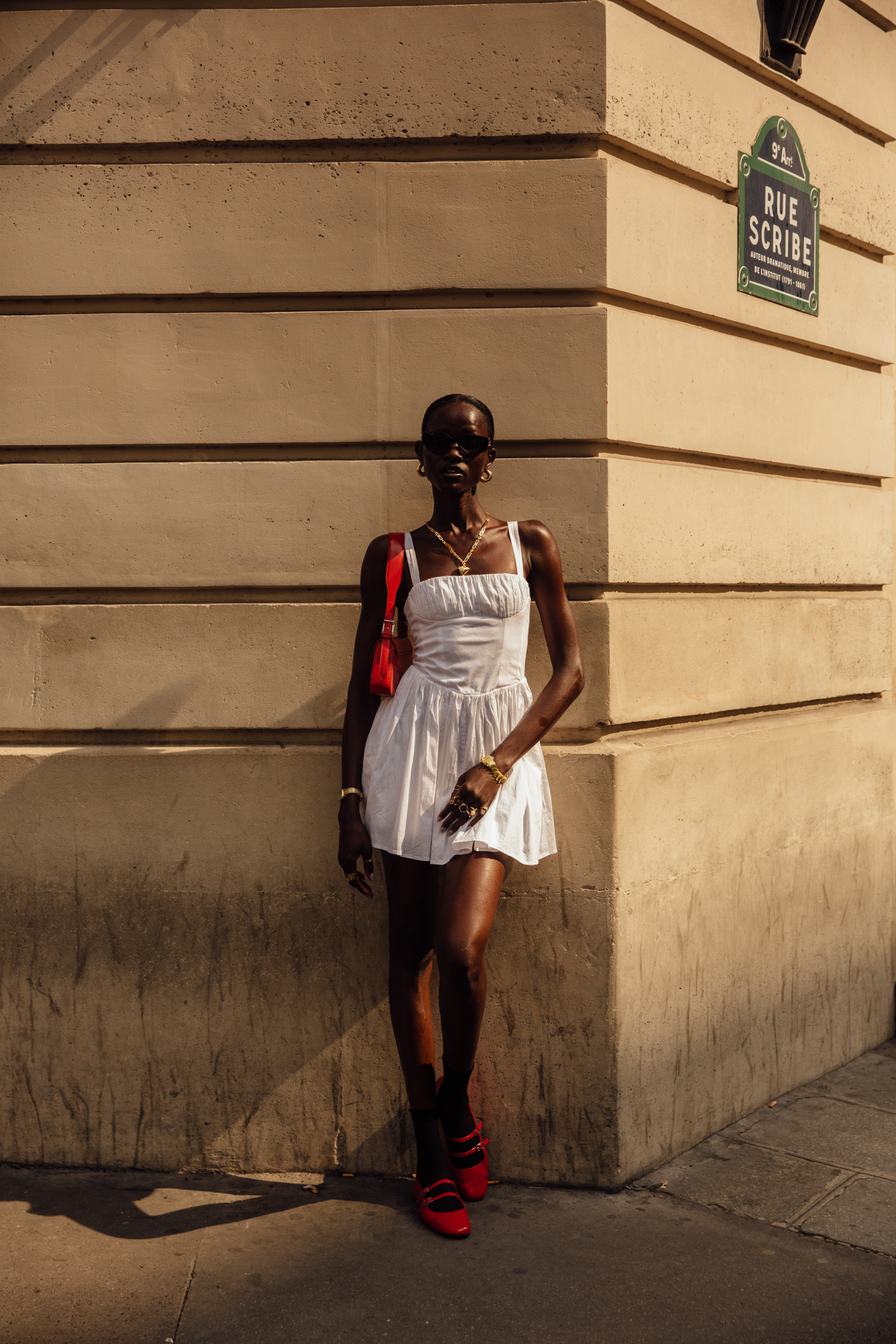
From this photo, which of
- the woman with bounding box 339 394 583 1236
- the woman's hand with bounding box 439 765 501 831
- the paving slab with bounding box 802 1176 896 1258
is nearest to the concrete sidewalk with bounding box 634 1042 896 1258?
the paving slab with bounding box 802 1176 896 1258

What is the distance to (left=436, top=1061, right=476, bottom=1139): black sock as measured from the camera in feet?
11.8

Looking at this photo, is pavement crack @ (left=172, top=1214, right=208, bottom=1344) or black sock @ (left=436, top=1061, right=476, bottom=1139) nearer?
pavement crack @ (left=172, top=1214, right=208, bottom=1344)

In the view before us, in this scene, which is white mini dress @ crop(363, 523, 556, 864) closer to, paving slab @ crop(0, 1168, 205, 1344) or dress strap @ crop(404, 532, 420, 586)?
dress strap @ crop(404, 532, 420, 586)

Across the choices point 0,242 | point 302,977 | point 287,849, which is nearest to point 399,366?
point 0,242

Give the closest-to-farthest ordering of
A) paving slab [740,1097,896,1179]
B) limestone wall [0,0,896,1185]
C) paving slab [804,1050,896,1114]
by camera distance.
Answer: limestone wall [0,0,896,1185]
paving slab [740,1097,896,1179]
paving slab [804,1050,896,1114]

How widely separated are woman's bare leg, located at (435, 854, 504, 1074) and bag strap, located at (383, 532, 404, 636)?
2.37 feet

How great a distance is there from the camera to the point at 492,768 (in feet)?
11.3

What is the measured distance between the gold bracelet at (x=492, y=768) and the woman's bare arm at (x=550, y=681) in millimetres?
10

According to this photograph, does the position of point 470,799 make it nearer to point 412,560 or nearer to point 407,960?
point 407,960

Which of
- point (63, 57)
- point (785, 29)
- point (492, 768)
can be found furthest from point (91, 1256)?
point (785, 29)

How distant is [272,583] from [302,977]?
1.30 meters

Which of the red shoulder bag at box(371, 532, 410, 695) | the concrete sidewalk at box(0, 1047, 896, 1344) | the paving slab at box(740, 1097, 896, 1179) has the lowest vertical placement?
the paving slab at box(740, 1097, 896, 1179)

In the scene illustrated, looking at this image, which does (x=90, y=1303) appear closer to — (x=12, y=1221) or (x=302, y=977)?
(x=12, y=1221)

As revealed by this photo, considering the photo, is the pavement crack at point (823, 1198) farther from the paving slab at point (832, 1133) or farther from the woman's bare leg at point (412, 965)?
the woman's bare leg at point (412, 965)
